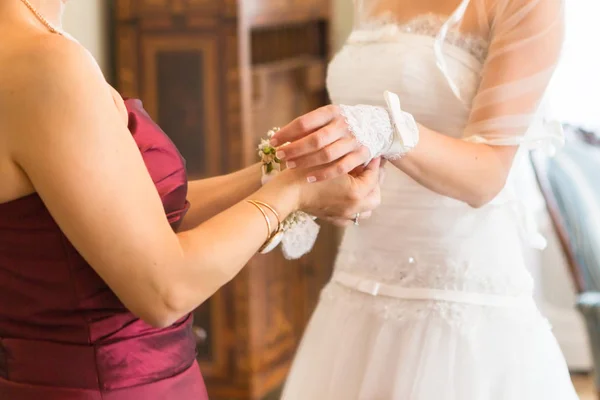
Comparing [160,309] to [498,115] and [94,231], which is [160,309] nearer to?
[94,231]

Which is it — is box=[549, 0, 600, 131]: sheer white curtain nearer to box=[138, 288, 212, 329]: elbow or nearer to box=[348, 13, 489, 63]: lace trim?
box=[348, 13, 489, 63]: lace trim

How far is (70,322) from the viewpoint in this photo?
1.05 metres

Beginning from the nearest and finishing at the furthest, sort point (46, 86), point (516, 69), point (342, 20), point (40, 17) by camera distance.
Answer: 1. point (46, 86)
2. point (40, 17)
3. point (516, 69)
4. point (342, 20)

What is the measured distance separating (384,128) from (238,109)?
169 centimetres

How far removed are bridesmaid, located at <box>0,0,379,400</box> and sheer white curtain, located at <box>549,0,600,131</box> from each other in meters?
2.31

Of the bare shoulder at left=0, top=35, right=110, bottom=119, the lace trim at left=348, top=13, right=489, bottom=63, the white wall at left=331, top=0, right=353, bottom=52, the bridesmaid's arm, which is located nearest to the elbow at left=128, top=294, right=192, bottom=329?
the bare shoulder at left=0, top=35, right=110, bottom=119

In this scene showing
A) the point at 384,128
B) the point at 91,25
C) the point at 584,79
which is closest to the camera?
the point at 384,128

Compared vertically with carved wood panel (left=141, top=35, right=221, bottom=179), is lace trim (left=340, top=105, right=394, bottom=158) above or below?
above

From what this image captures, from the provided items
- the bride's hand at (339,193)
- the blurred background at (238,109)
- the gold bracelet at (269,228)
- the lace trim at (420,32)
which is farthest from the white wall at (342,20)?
the gold bracelet at (269,228)

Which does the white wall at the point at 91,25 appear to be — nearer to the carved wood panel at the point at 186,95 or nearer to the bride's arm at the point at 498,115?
the carved wood panel at the point at 186,95

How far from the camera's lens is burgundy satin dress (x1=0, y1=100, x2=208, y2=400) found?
1.03 m

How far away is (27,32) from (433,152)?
24.5 inches

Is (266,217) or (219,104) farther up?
(266,217)

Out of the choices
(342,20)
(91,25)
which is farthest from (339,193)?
(342,20)
